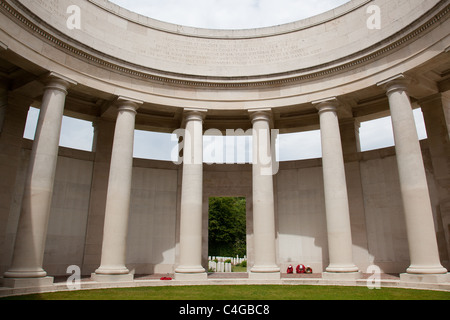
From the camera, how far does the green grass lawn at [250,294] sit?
115 ft

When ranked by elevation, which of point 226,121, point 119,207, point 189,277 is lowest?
point 189,277

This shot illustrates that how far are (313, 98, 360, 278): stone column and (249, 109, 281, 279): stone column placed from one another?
27.7 feet

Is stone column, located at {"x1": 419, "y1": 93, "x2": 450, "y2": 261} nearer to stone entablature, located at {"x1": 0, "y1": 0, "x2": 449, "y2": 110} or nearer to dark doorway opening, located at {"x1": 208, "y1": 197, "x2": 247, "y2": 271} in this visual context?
stone entablature, located at {"x1": 0, "y1": 0, "x2": 449, "y2": 110}

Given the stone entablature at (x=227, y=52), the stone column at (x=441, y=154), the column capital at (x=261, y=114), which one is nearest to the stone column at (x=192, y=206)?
the stone entablature at (x=227, y=52)

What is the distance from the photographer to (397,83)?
1948 inches

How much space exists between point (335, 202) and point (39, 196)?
41.0m

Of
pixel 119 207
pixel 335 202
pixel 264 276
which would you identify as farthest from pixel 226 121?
pixel 264 276

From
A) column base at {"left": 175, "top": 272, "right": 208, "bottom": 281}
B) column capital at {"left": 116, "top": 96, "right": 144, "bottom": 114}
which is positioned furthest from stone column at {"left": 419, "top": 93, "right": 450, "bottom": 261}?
column capital at {"left": 116, "top": 96, "right": 144, "bottom": 114}

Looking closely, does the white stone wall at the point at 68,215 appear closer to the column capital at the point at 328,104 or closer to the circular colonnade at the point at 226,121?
the circular colonnade at the point at 226,121

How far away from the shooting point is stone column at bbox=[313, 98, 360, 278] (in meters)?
49.3

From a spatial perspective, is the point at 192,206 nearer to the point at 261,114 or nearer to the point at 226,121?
the point at 261,114
